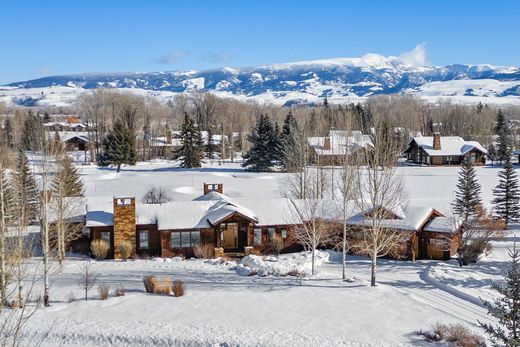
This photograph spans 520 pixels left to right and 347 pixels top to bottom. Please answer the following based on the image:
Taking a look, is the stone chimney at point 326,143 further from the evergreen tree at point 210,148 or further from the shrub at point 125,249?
the shrub at point 125,249

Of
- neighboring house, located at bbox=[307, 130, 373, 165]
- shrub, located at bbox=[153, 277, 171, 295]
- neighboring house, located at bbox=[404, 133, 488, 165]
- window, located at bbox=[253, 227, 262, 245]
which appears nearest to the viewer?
shrub, located at bbox=[153, 277, 171, 295]

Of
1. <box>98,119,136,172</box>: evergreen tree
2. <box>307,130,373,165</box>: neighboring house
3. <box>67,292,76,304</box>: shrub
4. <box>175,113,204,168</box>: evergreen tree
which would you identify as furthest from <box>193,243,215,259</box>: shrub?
<box>98,119,136,172</box>: evergreen tree

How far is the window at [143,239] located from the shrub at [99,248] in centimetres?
189

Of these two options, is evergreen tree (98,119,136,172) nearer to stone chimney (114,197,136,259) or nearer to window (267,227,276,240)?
stone chimney (114,197,136,259)

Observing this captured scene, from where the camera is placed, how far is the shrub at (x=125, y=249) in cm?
2767

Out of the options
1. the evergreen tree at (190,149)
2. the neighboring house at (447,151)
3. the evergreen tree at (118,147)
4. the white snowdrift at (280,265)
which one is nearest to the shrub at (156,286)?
the white snowdrift at (280,265)

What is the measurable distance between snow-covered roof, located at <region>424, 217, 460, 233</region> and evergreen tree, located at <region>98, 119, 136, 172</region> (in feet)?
140

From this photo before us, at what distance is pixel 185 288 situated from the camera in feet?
71.1

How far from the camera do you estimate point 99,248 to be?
27625 millimetres

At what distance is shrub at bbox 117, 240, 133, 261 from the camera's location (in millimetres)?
27672

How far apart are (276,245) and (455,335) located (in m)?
14.5

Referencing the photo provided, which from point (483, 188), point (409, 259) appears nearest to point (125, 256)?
point (409, 259)

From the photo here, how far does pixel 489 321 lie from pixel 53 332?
635 inches

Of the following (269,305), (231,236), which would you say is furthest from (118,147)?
(269,305)
